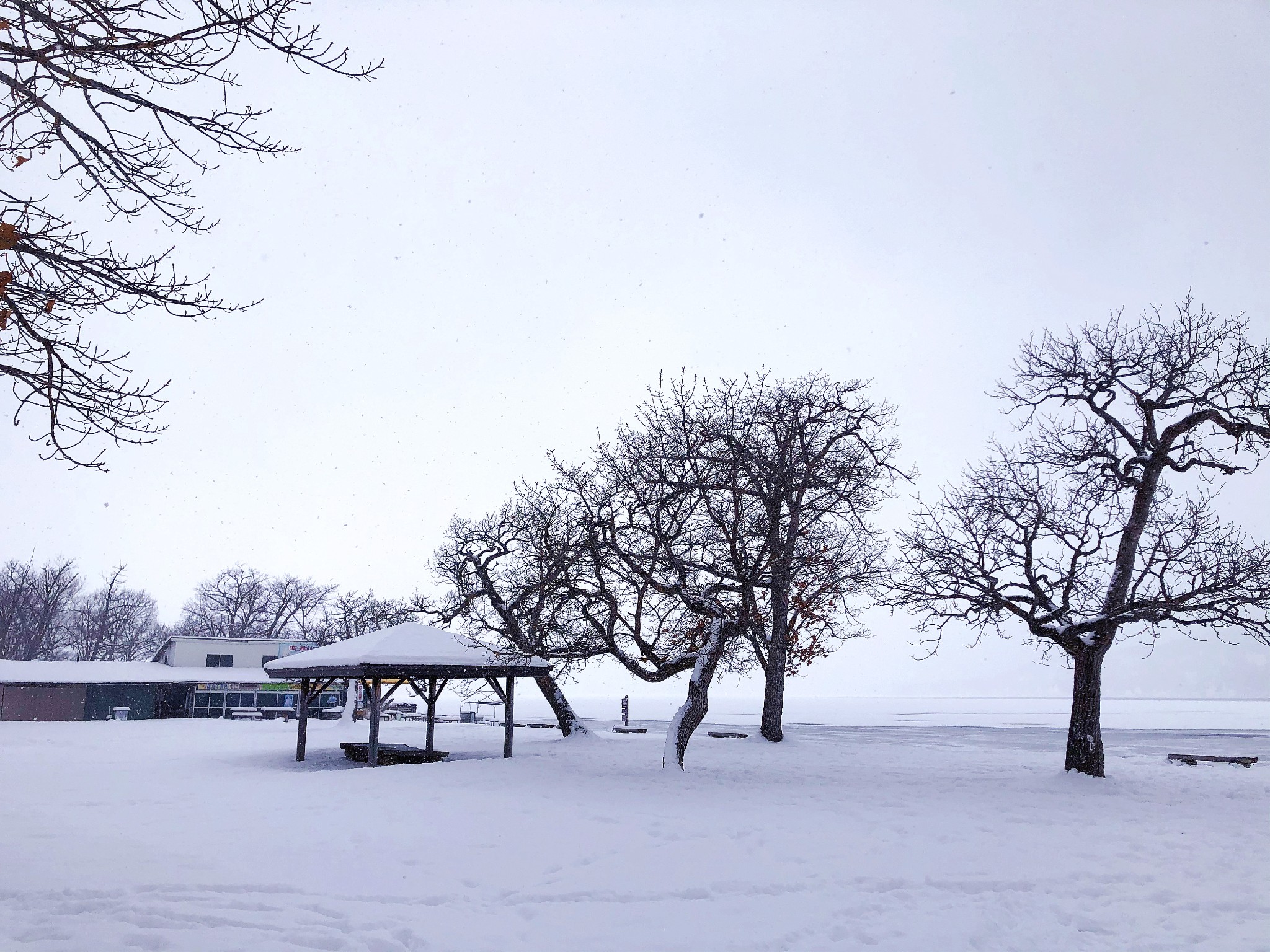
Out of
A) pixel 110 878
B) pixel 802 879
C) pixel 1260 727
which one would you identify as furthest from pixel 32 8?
pixel 1260 727

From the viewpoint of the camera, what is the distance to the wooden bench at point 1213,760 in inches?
845

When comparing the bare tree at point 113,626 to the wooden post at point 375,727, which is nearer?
the wooden post at point 375,727

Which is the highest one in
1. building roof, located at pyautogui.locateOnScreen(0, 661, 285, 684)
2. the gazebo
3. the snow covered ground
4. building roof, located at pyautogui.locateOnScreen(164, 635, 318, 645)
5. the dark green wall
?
the gazebo

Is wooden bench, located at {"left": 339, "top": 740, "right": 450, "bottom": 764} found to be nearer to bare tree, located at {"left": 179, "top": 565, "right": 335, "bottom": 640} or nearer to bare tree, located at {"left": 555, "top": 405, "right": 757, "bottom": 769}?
bare tree, located at {"left": 555, "top": 405, "right": 757, "bottom": 769}

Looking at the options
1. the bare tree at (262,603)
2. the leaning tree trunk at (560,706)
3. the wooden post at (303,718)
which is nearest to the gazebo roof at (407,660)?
the wooden post at (303,718)

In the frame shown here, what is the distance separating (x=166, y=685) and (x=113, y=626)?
3727cm

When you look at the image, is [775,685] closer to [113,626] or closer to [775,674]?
[775,674]

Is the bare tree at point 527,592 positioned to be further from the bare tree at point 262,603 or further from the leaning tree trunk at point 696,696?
the bare tree at point 262,603

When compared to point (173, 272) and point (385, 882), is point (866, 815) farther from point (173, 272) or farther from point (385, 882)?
point (173, 272)

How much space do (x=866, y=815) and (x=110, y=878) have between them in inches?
392

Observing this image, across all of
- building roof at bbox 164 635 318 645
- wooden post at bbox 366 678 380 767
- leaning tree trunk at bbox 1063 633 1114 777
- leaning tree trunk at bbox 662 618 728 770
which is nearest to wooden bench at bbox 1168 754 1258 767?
leaning tree trunk at bbox 1063 633 1114 777

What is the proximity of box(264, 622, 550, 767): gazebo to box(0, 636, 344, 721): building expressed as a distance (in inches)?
1053

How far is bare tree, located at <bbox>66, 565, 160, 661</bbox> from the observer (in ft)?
245

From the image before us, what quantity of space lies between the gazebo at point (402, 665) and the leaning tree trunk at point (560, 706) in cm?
344
